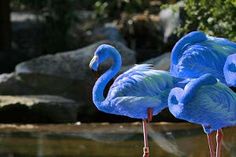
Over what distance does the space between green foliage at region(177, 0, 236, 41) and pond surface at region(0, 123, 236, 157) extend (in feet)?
4.41

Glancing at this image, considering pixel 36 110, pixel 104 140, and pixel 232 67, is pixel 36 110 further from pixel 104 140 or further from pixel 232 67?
pixel 232 67

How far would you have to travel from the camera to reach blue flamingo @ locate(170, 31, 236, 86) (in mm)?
4911

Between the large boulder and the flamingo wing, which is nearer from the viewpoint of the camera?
the flamingo wing

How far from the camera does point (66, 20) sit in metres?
14.3

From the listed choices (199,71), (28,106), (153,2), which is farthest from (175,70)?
(153,2)

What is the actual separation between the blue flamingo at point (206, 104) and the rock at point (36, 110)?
5.78 m

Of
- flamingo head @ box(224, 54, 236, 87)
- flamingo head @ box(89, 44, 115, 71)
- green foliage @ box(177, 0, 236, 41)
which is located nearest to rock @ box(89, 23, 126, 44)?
green foliage @ box(177, 0, 236, 41)

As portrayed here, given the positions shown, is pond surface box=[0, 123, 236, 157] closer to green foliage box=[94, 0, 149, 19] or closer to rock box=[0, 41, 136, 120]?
rock box=[0, 41, 136, 120]

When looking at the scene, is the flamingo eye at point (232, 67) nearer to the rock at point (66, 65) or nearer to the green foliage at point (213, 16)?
the green foliage at point (213, 16)

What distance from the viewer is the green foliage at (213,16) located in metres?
8.79

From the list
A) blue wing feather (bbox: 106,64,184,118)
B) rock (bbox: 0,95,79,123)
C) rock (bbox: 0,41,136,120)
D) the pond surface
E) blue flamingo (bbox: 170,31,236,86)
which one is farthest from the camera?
rock (bbox: 0,41,136,120)

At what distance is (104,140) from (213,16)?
2.25m

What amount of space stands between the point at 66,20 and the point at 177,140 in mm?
6334

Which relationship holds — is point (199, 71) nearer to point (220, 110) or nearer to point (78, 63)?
point (220, 110)
